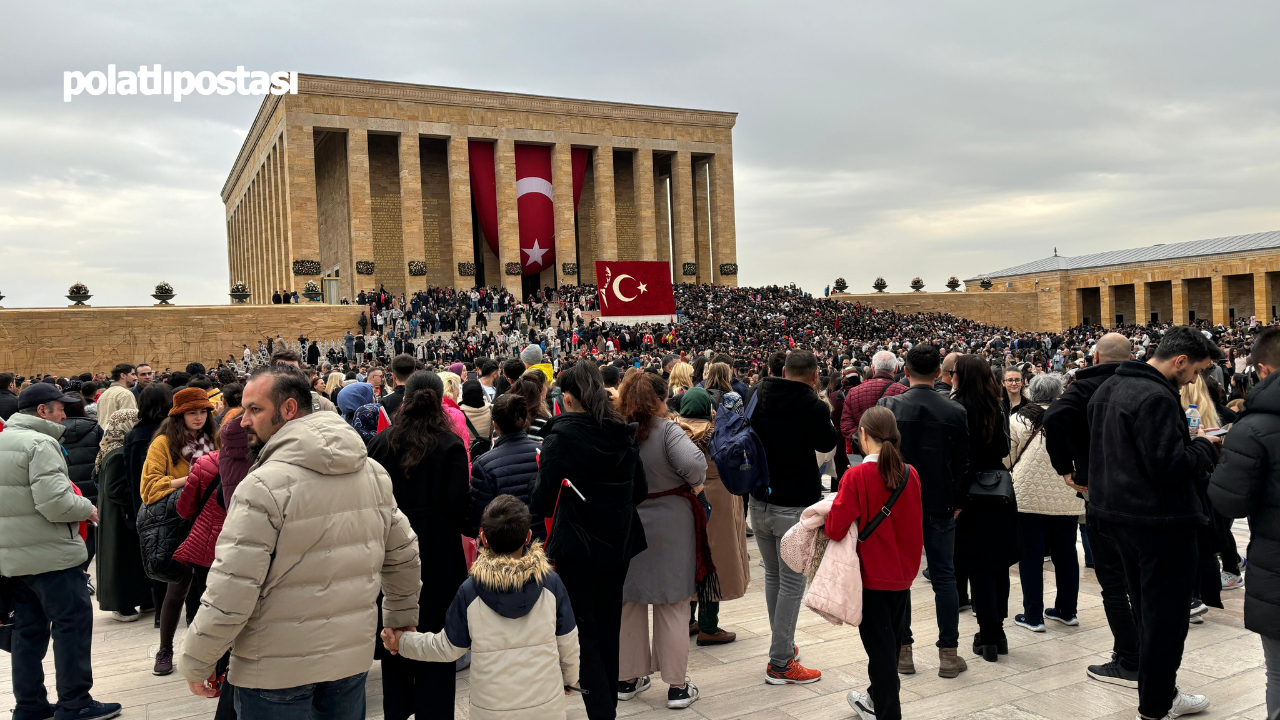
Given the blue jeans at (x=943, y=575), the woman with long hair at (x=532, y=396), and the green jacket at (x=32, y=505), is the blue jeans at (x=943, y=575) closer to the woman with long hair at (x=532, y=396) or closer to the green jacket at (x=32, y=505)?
the woman with long hair at (x=532, y=396)

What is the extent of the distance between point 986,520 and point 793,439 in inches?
52.1

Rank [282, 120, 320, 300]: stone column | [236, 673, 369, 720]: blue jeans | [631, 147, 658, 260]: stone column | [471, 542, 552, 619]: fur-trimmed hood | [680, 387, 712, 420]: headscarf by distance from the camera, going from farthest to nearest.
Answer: [631, 147, 658, 260]: stone column
[282, 120, 320, 300]: stone column
[680, 387, 712, 420]: headscarf
[471, 542, 552, 619]: fur-trimmed hood
[236, 673, 369, 720]: blue jeans

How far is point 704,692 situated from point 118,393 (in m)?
6.18

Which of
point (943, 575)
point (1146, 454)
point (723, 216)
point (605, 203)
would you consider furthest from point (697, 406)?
point (723, 216)

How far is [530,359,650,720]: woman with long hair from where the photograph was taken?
4.01 m

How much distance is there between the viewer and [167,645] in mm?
5379

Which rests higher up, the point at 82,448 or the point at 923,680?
the point at 82,448

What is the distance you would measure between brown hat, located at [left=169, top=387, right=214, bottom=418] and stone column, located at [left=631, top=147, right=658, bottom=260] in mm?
37646

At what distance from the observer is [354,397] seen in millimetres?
6375

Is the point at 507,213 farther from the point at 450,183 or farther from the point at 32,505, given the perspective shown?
the point at 32,505

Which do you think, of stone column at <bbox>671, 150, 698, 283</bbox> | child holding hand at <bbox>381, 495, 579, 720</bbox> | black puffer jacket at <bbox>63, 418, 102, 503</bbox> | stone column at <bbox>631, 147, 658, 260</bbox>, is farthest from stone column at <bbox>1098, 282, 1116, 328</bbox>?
child holding hand at <bbox>381, 495, 579, 720</bbox>

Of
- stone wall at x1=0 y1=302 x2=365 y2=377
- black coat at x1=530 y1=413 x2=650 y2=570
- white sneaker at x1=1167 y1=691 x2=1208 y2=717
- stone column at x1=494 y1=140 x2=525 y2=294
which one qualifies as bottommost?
white sneaker at x1=1167 y1=691 x2=1208 y2=717

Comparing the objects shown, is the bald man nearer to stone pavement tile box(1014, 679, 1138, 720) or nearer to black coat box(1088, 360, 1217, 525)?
stone pavement tile box(1014, 679, 1138, 720)

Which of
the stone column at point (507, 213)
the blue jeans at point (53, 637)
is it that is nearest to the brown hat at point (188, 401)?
the blue jeans at point (53, 637)
